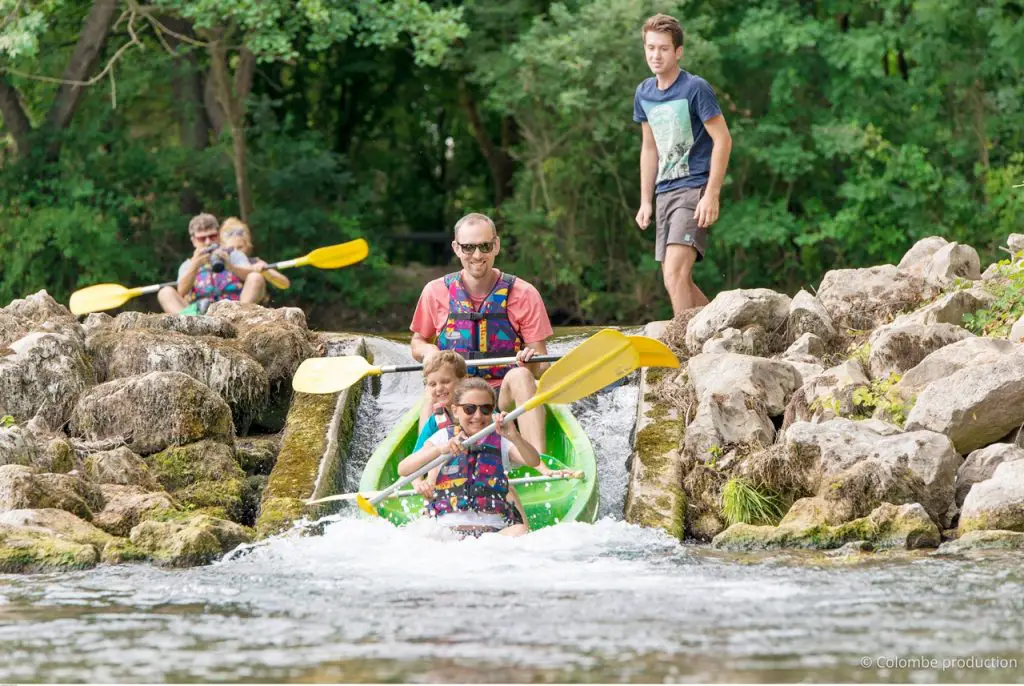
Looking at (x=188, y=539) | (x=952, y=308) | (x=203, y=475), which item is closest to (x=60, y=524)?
(x=188, y=539)

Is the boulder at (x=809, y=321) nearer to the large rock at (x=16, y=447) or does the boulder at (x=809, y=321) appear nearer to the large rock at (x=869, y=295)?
the large rock at (x=869, y=295)

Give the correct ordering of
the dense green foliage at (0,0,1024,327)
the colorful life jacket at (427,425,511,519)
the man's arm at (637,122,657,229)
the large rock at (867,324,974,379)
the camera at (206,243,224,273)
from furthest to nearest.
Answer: the dense green foliage at (0,0,1024,327), the camera at (206,243,224,273), the man's arm at (637,122,657,229), the large rock at (867,324,974,379), the colorful life jacket at (427,425,511,519)

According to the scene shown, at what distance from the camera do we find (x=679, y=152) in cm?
809

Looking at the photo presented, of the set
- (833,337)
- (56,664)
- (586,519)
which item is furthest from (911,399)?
(56,664)

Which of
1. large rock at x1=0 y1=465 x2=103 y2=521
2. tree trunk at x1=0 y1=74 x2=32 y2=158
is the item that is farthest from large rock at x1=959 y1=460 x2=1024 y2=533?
tree trunk at x1=0 y1=74 x2=32 y2=158

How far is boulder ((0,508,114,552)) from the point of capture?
20.1 feet

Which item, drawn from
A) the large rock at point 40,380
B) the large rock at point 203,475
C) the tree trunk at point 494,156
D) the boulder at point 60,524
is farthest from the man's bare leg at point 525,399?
the tree trunk at point 494,156

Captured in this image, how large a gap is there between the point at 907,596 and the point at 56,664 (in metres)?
2.63

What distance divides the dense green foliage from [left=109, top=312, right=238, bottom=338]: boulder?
503 centimetres

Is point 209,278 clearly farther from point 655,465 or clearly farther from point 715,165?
point 655,465

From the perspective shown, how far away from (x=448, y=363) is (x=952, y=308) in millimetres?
2949

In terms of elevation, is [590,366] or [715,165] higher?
[715,165]

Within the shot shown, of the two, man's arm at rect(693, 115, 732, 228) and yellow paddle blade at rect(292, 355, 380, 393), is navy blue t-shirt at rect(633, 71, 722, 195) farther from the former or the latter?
yellow paddle blade at rect(292, 355, 380, 393)

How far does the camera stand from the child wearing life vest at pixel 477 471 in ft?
19.4
